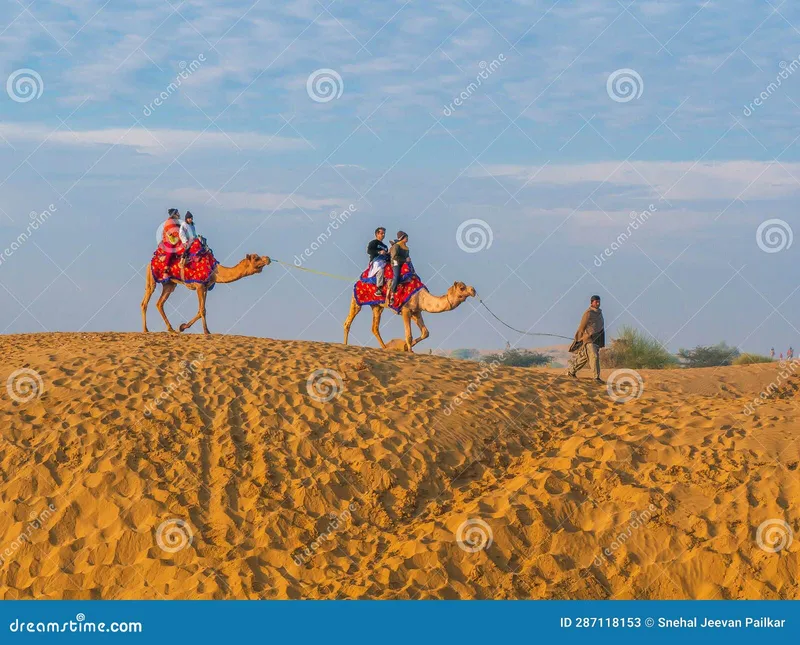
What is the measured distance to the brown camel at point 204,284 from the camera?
2011 cm

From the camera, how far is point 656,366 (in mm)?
33500

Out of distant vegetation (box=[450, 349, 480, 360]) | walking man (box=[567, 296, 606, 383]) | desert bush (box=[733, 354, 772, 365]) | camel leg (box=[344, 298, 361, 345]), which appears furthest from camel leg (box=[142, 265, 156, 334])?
distant vegetation (box=[450, 349, 480, 360])

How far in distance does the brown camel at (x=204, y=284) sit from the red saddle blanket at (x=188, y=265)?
0.13 m

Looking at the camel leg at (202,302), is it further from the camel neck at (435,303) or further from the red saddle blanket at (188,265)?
the camel neck at (435,303)

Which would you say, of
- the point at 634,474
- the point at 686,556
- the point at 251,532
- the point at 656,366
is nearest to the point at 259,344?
the point at 251,532

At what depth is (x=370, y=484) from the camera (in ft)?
45.1

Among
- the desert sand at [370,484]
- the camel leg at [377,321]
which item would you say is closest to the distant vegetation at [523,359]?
the camel leg at [377,321]

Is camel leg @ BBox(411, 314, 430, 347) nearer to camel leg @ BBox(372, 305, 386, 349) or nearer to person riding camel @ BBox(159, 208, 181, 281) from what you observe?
camel leg @ BBox(372, 305, 386, 349)

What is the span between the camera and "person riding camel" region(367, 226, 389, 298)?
65.4 ft

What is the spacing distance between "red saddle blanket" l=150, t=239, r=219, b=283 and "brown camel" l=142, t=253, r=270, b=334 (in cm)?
13

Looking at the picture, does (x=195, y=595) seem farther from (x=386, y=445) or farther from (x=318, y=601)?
(x=386, y=445)

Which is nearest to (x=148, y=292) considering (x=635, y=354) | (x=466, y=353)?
(x=635, y=354)

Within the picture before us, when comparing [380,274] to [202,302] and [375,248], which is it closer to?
[375,248]

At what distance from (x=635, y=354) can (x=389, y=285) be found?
15966mm
